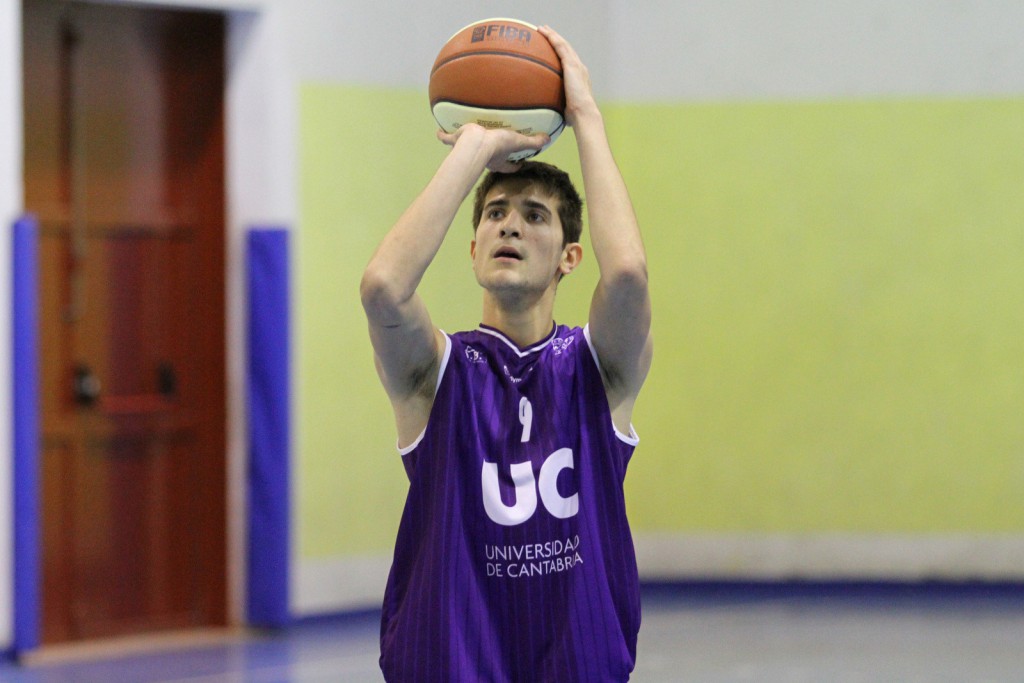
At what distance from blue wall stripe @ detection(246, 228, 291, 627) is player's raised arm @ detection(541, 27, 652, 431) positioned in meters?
3.36

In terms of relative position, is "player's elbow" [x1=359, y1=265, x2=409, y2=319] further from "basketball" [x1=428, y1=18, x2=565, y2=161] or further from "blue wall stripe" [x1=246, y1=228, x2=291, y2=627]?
"blue wall stripe" [x1=246, y1=228, x2=291, y2=627]

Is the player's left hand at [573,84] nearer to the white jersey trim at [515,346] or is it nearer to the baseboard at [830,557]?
the white jersey trim at [515,346]

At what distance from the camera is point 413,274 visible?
2215 millimetres

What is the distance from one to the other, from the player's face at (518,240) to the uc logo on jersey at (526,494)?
1.16 ft

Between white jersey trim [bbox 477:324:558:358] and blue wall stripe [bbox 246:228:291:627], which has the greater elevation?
white jersey trim [bbox 477:324:558:358]

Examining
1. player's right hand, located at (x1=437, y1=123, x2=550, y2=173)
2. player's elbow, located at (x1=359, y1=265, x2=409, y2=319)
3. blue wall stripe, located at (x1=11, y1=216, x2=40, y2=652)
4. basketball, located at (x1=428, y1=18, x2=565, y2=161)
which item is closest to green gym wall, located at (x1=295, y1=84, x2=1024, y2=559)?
blue wall stripe, located at (x1=11, y1=216, x2=40, y2=652)

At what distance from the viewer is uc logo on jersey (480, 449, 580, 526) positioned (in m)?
2.32

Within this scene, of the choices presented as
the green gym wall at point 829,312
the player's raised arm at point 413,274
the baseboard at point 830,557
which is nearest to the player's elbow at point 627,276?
the player's raised arm at point 413,274

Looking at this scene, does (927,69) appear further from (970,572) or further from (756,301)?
(970,572)

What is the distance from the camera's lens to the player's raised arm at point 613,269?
2.31 metres

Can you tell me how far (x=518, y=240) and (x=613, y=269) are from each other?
0.23 meters

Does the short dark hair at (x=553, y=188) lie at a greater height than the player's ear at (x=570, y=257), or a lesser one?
greater

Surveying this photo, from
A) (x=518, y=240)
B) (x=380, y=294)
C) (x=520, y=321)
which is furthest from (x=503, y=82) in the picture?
(x=380, y=294)

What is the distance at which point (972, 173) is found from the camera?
6488 millimetres
